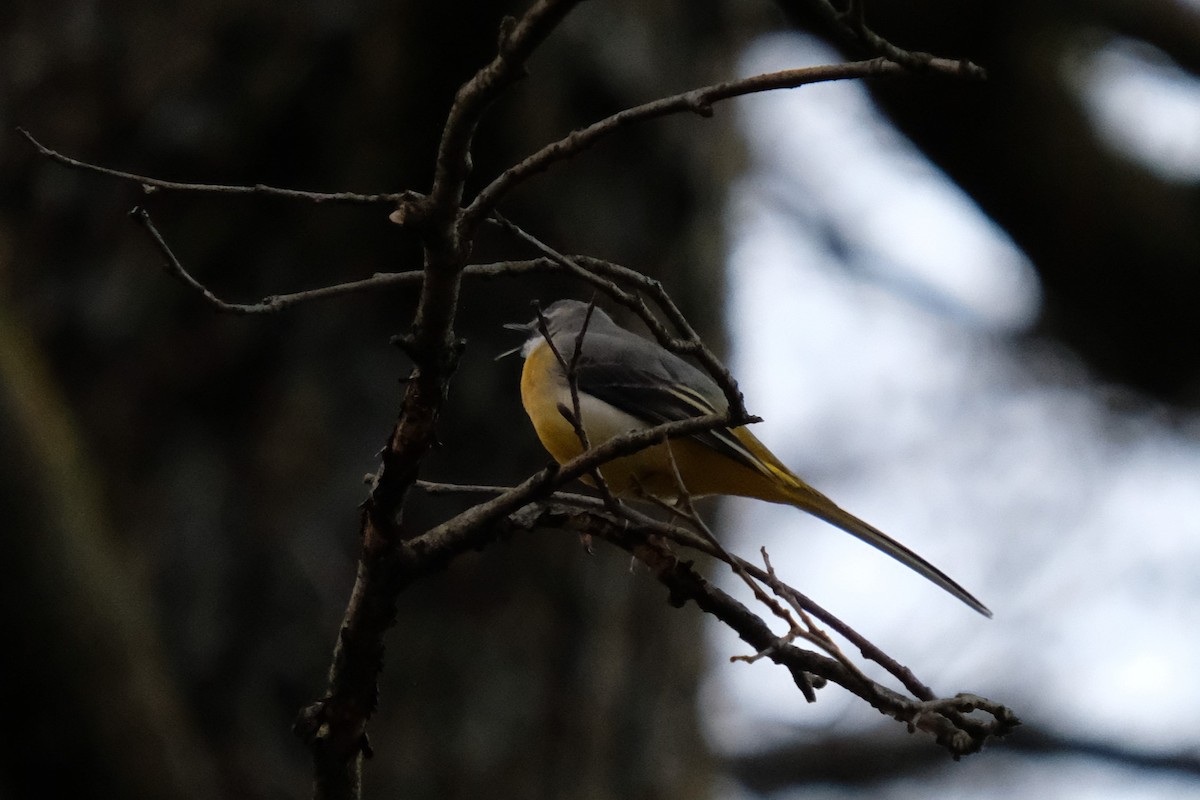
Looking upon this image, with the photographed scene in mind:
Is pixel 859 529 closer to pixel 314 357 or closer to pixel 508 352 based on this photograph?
pixel 508 352

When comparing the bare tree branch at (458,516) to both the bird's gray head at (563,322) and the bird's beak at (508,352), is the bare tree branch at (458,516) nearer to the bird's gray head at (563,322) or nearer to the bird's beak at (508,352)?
the bird's beak at (508,352)

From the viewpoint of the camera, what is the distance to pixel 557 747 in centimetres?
365

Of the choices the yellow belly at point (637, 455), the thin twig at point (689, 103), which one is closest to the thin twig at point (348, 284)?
the thin twig at point (689, 103)

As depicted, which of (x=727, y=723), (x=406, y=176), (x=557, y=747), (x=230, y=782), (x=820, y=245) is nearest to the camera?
(x=230, y=782)

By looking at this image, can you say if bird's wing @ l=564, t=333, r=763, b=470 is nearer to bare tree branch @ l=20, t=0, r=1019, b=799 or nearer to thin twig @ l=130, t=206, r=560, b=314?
bare tree branch @ l=20, t=0, r=1019, b=799

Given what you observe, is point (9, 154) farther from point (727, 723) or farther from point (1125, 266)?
point (727, 723)

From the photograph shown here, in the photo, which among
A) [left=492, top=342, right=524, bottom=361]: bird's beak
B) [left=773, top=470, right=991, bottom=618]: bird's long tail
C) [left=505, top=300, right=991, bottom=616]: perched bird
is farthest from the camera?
[left=492, top=342, right=524, bottom=361]: bird's beak

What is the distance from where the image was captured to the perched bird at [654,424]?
119 inches

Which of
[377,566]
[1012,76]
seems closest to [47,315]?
[377,566]

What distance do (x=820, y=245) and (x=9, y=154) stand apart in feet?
20.8

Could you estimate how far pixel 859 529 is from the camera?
9.50 feet

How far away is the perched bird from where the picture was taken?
3021 millimetres

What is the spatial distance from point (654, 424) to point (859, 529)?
606 millimetres

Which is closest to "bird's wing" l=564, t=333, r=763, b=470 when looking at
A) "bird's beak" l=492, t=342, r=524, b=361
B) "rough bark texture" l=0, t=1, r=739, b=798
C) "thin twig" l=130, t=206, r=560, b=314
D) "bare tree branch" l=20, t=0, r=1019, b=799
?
"bird's beak" l=492, t=342, r=524, b=361
